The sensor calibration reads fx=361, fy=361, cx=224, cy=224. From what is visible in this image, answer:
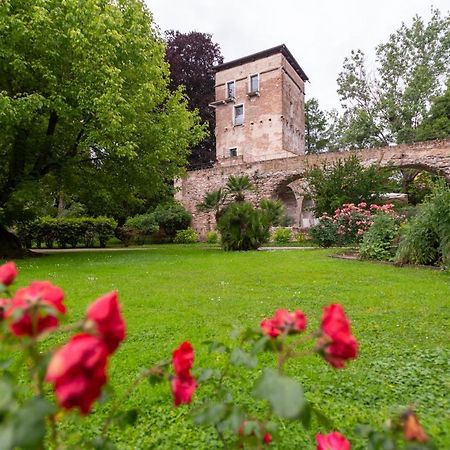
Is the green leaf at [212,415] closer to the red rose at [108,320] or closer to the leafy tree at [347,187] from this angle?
the red rose at [108,320]

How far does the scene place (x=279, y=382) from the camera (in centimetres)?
65

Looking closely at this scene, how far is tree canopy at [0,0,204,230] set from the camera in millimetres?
9203

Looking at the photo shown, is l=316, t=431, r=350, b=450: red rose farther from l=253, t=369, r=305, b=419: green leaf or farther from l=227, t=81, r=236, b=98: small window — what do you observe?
l=227, t=81, r=236, b=98: small window

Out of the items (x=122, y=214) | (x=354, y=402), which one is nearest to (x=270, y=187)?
(x=122, y=214)

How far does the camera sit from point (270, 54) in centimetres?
2697

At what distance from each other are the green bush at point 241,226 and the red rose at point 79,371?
12.6 m

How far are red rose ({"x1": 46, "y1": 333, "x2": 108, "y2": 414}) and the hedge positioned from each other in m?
17.9

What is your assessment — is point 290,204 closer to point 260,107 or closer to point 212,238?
point 212,238

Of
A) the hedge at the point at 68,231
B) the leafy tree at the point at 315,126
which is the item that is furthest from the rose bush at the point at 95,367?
the leafy tree at the point at 315,126

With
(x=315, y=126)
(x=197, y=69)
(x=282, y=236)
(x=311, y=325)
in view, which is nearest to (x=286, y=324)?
(x=311, y=325)

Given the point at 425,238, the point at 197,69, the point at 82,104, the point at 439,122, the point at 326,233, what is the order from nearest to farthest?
1. the point at 425,238
2. the point at 82,104
3. the point at 326,233
4. the point at 439,122
5. the point at 197,69

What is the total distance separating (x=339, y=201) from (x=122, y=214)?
13349 millimetres

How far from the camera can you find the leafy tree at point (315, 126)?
38.9 meters

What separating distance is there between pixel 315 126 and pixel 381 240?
106 ft
